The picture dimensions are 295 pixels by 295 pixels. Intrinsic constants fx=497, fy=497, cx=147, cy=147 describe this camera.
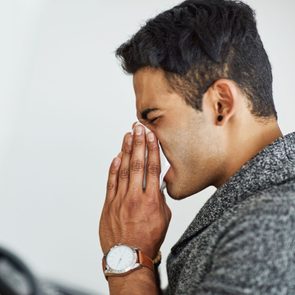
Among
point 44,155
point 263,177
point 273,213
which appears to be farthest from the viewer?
point 44,155

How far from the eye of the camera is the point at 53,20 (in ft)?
4.33

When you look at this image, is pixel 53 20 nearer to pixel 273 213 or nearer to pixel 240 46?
pixel 240 46

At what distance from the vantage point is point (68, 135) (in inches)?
51.6

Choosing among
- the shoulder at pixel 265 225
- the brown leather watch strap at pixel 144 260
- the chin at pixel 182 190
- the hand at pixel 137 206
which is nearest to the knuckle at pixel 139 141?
the hand at pixel 137 206

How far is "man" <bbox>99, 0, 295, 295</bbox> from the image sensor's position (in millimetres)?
778

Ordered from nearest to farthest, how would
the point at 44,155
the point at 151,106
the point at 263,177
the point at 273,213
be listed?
the point at 273,213, the point at 263,177, the point at 151,106, the point at 44,155

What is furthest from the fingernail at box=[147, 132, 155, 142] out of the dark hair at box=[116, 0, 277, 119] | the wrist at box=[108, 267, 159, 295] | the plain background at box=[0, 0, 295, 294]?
the plain background at box=[0, 0, 295, 294]

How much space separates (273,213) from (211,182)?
28cm

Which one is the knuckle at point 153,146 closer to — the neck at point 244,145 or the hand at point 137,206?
the hand at point 137,206

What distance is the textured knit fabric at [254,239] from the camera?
0.60m

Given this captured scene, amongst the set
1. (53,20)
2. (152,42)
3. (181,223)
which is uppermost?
(53,20)

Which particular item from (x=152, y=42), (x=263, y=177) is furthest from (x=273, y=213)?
→ (x=152, y=42)

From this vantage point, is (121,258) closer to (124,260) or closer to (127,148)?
(124,260)

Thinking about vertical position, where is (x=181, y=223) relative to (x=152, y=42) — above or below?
below
